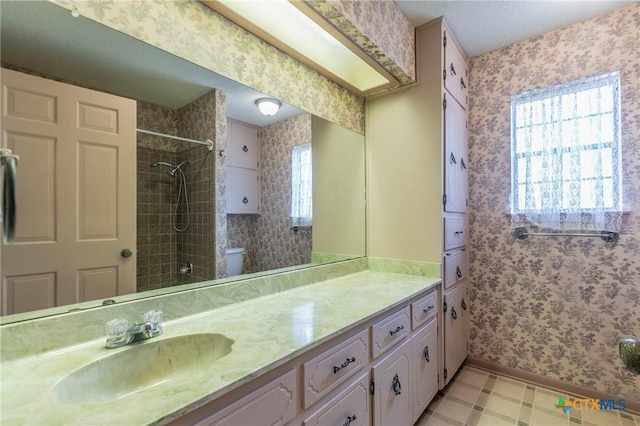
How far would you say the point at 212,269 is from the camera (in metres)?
1.30

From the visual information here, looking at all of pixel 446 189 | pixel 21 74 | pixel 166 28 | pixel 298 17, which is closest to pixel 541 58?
pixel 446 189

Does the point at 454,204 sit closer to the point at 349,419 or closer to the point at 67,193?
the point at 349,419

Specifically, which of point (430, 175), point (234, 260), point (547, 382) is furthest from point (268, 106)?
point (547, 382)

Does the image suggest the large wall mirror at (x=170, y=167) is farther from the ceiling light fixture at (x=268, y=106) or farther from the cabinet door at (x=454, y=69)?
the cabinet door at (x=454, y=69)

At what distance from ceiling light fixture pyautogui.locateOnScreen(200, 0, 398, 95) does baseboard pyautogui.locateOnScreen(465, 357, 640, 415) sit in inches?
86.4

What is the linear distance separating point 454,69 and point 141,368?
2.39 m

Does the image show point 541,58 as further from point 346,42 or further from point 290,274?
point 290,274

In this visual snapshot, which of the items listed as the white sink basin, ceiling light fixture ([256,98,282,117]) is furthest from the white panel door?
ceiling light fixture ([256,98,282,117])

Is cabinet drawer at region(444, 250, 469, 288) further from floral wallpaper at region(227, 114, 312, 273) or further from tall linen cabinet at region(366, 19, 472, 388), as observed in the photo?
floral wallpaper at region(227, 114, 312, 273)

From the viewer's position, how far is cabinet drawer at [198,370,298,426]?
694 mm

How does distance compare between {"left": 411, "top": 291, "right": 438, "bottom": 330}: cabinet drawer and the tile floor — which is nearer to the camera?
{"left": 411, "top": 291, "right": 438, "bottom": 330}: cabinet drawer

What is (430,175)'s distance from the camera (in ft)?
6.04

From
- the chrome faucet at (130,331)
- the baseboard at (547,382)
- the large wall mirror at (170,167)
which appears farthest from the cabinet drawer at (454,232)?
the chrome faucet at (130,331)

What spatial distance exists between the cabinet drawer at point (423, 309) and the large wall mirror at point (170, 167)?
0.63 m
